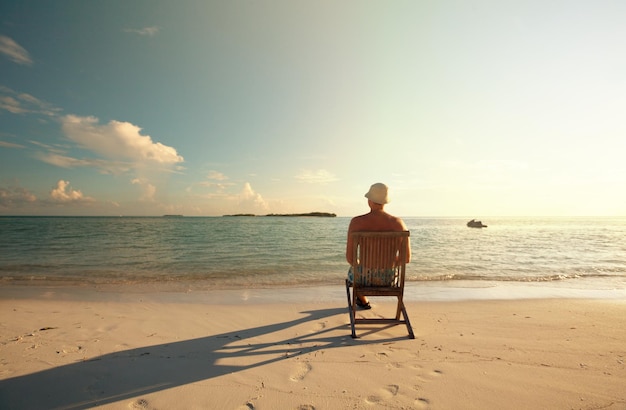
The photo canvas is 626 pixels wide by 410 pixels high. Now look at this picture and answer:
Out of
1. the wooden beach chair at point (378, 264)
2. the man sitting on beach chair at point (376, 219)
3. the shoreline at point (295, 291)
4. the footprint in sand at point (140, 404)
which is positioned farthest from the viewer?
the shoreline at point (295, 291)

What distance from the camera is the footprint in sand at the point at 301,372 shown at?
9.89 feet

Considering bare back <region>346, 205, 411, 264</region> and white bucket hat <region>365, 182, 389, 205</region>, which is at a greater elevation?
white bucket hat <region>365, 182, 389, 205</region>

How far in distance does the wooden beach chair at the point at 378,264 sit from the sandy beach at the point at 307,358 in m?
0.58

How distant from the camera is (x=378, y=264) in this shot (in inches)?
173

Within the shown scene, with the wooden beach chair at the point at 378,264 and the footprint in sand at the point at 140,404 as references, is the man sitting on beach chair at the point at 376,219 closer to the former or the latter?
the wooden beach chair at the point at 378,264

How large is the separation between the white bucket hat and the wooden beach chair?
69 cm

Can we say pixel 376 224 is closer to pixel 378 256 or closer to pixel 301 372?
pixel 378 256

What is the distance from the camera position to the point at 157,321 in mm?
4824

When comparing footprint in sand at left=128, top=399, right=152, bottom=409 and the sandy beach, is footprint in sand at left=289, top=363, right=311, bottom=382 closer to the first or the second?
the sandy beach

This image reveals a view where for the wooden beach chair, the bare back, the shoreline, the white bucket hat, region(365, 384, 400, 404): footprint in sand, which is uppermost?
the white bucket hat

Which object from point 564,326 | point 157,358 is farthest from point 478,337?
point 157,358

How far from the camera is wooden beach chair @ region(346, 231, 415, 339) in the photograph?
4297mm

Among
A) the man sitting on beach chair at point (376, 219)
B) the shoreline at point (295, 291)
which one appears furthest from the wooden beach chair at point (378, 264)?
the shoreline at point (295, 291)

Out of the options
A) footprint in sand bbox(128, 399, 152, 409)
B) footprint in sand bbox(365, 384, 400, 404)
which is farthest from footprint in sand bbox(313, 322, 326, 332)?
footprint in sand bbox(128, 399, 152, 409)
